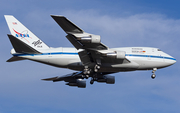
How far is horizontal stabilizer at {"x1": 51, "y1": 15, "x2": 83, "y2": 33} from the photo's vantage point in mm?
37344

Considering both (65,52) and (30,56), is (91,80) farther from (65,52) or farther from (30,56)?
(30,56)

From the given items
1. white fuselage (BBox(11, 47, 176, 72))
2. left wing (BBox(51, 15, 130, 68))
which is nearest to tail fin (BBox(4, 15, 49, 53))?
white fuselage (BBox(11, 47, 176, 72))

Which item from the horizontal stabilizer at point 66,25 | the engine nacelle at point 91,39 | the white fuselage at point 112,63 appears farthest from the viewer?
the white fuselage at point 112,63

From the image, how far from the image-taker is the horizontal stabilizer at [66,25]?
3734 centimetres

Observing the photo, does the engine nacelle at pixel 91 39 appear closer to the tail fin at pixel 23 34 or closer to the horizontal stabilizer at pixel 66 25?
the horizontal stabilizer at pixel 66 25

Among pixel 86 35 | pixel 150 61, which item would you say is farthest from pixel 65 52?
pixel 150 61

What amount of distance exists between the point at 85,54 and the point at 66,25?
753 centimetres

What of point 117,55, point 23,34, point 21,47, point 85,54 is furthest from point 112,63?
point 23,34

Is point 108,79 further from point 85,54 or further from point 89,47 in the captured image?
point 89,47

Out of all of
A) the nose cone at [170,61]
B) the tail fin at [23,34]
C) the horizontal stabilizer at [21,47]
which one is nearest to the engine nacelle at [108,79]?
the nose cone at [170,61]

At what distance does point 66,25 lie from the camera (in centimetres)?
3853

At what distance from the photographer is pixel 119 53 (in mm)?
44281

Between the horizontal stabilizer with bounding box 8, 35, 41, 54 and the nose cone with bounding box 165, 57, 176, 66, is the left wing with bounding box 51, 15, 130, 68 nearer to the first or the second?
the horizontal stabilizer with bounding box 8, 35, 41, 54

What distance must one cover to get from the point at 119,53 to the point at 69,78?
14165 mm
